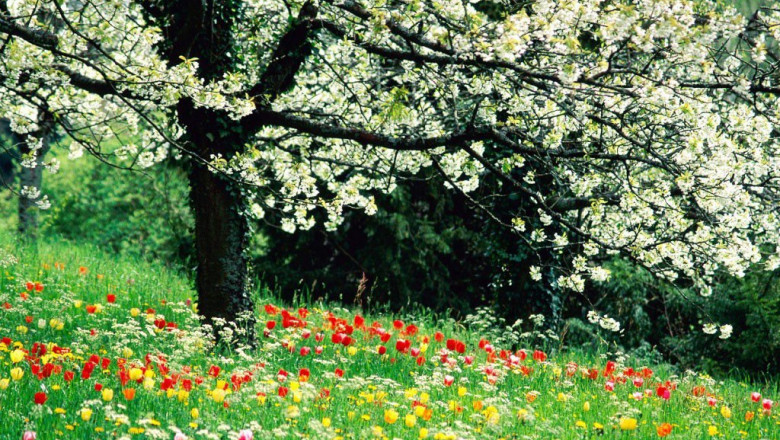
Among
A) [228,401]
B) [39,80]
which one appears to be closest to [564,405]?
[228,401]

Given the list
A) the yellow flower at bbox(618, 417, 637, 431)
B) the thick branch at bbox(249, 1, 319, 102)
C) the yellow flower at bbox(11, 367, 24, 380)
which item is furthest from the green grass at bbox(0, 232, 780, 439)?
the thick branch at bbox(249, 1, 319, 102)

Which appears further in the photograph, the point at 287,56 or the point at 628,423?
the point at 287,56

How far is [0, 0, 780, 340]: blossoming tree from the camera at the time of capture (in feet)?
14.3

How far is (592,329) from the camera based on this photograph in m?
11.1

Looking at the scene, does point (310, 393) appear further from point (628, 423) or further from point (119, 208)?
point (119, 208)

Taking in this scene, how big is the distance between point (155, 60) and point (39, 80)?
171 centimetres

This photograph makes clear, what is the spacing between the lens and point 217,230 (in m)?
6.27

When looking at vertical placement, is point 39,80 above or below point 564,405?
above

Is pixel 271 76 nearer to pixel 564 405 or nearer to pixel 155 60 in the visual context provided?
pixel 155 60

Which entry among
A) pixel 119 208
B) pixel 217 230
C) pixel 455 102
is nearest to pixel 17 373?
pixel 217 230

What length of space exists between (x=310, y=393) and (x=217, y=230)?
2831 millimetres

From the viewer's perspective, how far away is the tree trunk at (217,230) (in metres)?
6.21

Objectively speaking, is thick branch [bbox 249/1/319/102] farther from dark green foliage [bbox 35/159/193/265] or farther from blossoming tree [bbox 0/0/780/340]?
dark green foliage [bbox 35/159/193/265]

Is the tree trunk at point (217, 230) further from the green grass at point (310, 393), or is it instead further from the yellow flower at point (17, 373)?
the yellow flower at point (17, 373)
